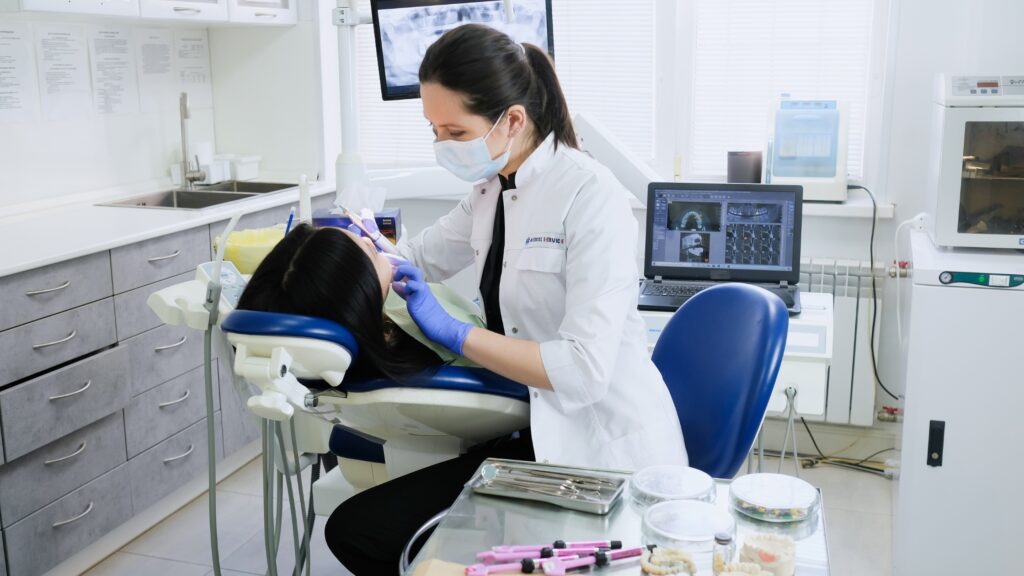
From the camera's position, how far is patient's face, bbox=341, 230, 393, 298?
1.58 meters

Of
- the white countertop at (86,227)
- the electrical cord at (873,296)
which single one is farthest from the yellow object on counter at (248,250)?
the electrical cord at (873,296)

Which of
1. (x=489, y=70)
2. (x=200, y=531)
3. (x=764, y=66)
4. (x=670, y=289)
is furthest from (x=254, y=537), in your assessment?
(x=764, y=66)

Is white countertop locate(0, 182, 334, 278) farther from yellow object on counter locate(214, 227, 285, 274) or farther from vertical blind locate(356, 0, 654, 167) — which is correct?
vertical blind locate(356, 0, 654, 167)

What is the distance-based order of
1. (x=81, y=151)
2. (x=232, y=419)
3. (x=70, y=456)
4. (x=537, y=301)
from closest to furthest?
(x=537, y=301)
(x=70, y=456)
(x=232, y=419)
(x=81, y=151)

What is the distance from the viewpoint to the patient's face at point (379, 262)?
158 cm

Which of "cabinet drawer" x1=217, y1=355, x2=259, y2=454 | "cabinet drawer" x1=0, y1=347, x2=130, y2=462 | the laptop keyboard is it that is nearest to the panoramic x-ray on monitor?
the laptop keyboard

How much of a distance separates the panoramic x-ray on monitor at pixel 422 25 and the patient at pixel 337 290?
93 cm

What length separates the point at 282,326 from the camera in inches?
54.1

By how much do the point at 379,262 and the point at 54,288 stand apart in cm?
119

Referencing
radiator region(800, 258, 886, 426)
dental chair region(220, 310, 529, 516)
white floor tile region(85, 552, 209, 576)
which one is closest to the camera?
dental chair region(220, 310, 529, 516)

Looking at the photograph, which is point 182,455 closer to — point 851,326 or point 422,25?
point 422,25

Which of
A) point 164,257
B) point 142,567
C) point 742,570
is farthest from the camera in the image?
point 164,257

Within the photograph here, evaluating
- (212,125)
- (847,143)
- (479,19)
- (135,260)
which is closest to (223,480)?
(135,260)

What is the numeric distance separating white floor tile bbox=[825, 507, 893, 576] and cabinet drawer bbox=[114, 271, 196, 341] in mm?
1955
